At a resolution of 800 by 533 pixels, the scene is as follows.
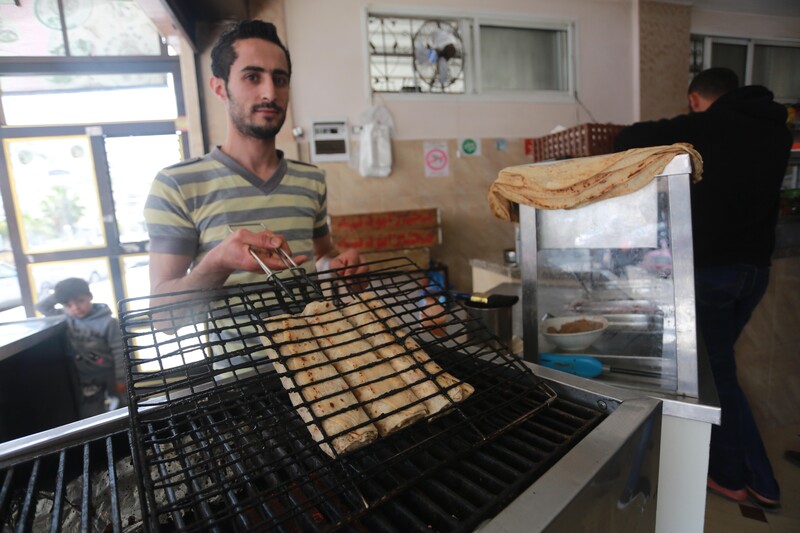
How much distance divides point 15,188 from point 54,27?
4.71ft

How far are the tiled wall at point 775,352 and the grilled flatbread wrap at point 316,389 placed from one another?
3062 millimetres

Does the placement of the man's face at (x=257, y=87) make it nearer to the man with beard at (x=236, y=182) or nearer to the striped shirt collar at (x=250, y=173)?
the man with beard at (x=236, y=182)

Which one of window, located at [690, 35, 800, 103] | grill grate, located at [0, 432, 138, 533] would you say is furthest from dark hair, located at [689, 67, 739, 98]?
window, located at [690, 35, 800, 103]

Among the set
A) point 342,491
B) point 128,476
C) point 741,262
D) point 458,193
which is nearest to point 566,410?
point 342,491

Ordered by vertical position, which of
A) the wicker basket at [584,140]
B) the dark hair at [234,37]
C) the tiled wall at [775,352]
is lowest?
the tiled wall at [775,352]

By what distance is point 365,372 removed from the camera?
0.79 m

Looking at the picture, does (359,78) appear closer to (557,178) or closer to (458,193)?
(458,193)

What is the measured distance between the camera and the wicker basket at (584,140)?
309 cm

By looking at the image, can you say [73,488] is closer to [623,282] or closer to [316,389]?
[316,389]

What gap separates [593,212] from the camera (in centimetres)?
116

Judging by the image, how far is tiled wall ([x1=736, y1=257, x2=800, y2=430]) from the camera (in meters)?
2.69

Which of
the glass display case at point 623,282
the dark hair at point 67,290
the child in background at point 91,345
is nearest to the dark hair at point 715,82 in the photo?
the glass display case at point 623,282

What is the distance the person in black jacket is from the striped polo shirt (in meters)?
1.72

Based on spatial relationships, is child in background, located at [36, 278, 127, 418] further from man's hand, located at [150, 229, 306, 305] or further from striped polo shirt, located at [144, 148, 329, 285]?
man's hand, located at [150, 229, 306, 305]
